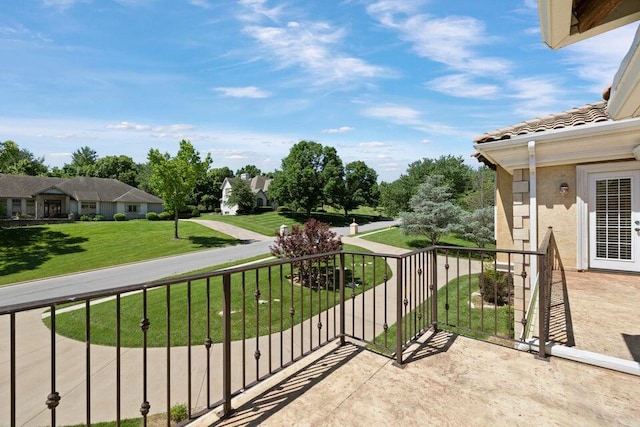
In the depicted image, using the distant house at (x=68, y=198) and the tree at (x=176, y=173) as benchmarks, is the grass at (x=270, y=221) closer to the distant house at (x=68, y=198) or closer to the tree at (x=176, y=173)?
the tree at (x=176, y=173)

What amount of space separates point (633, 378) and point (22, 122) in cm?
2406

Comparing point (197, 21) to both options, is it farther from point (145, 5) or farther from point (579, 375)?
point (579, 375)

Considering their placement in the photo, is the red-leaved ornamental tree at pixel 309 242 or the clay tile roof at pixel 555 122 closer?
the clay tile roof at pixel 555 122

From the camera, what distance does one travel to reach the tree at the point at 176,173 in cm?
1905

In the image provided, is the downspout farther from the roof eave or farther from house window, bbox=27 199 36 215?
house window, bbox=27 199 36 215

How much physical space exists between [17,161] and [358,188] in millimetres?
49197

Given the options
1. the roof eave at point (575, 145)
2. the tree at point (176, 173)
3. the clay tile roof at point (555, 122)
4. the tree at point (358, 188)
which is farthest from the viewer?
the tree at point (358, 188)

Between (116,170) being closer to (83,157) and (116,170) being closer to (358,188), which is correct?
(83,157)

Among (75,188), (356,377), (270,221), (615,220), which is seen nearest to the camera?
(356,377)

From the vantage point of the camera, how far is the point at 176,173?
1948 cm

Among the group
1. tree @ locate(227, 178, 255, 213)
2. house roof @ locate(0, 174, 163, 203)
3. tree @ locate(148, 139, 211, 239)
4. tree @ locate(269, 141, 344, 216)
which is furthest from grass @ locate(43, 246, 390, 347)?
house roof @ locate(0, 174, 163, 203)

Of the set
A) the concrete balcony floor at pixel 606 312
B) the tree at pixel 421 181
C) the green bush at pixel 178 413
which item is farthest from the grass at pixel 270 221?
the concrete balcony floor at pixel 606 312

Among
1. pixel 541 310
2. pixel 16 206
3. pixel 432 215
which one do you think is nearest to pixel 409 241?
pixel 432 215

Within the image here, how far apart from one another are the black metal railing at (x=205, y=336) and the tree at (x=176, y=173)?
35.5ft
